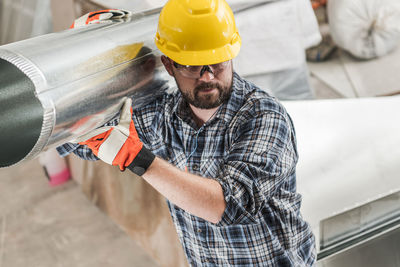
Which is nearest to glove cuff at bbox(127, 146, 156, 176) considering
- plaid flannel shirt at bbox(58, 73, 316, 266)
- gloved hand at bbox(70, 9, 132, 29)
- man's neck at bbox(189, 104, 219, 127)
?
plaid flannel shirt at bbox(58, 73, 316, 266)

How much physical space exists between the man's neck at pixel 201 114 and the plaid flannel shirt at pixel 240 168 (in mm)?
24

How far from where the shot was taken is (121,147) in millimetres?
1266

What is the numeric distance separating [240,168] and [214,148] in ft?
0.76

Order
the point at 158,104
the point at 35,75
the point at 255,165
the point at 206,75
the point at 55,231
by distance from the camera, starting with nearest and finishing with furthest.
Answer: the point at 35,75 → the point at 255,165 → the point at 206,75 → the point at 158,104 → the point at 55,231

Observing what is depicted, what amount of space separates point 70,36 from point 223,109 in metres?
0.51

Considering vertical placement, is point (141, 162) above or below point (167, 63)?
below

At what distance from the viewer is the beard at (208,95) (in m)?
1.36

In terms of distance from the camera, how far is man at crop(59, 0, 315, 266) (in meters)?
1.24

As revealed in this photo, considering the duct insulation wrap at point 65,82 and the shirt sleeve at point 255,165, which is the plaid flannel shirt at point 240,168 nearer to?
the shirt sleeve at point 255,165

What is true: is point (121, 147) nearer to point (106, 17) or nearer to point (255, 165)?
point (255, 165)

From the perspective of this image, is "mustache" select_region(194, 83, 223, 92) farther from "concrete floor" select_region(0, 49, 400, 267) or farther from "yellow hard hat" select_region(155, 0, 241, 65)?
"concrete floor" select_region(0, 49, 400, 267)

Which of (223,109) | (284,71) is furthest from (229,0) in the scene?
(223,109)

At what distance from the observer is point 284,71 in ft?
9.72

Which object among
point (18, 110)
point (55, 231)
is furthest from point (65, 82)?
point (55, 231)
